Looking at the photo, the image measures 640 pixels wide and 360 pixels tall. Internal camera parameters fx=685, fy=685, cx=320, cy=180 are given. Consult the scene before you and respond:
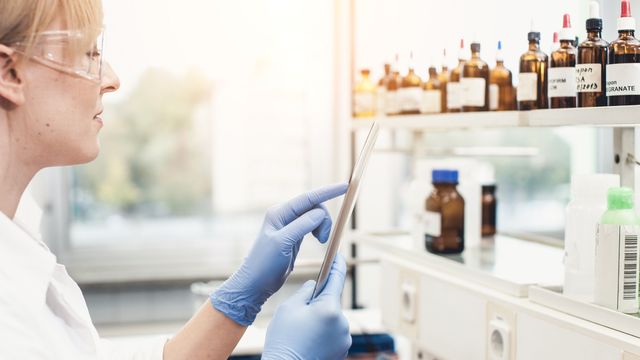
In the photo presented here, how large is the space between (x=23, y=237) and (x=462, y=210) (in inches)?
41.2

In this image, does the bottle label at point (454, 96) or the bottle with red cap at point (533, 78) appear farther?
the bottle label at point (454, 96)

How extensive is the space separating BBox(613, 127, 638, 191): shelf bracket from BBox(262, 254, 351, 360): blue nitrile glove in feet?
1.99

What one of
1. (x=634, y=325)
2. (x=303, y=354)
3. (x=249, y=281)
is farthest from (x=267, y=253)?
(x=634, y=325)

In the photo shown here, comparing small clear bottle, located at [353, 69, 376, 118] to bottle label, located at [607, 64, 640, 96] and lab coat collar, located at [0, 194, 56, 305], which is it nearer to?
bottle label, located at [607, 64, 640, 96]

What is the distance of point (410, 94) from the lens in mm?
1884

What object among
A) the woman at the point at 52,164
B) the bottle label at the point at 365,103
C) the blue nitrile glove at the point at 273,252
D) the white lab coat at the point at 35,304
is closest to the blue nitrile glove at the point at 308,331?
the woman at the point at 52,164

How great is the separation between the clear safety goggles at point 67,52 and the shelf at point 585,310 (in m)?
0.90

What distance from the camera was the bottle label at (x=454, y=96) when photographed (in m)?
1.63

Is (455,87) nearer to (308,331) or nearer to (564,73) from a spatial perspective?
(564,73)

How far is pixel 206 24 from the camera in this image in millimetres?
3252

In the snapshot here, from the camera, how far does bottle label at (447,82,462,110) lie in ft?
5.36

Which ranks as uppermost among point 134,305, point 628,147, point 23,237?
point 628,147

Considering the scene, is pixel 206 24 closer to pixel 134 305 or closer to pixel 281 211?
pixel 134 305

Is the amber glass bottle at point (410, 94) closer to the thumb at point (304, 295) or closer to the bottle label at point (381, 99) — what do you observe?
the bottle label at point (381, 99)
